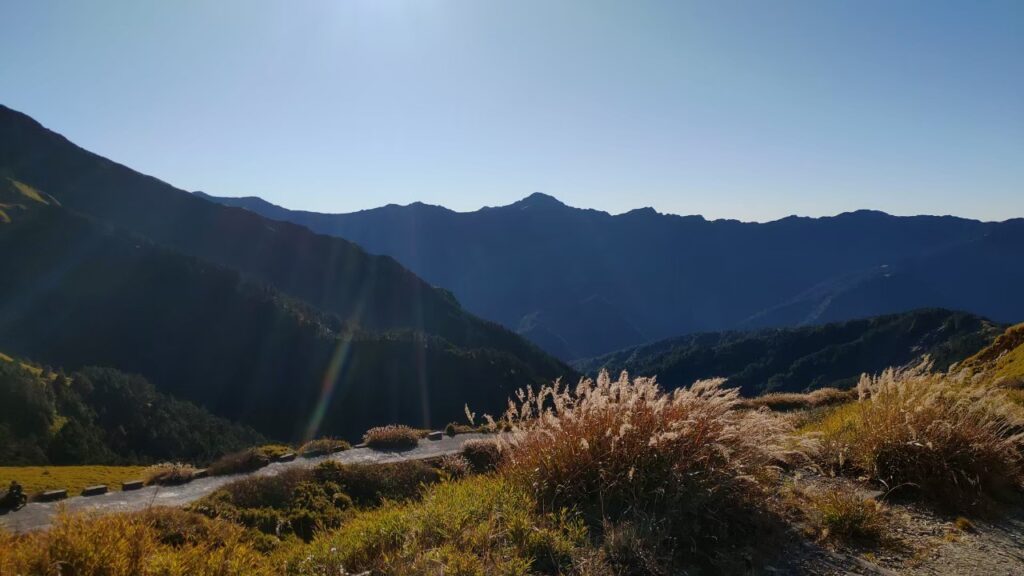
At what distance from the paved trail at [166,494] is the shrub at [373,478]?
114 centimetres

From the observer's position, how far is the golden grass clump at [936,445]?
5.89 metres

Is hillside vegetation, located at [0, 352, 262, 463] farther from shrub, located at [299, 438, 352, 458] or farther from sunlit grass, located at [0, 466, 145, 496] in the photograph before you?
shrub, located at [299, 438, 352, 458]

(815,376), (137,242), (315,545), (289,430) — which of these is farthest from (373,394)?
(815,376)

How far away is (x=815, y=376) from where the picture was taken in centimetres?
15838

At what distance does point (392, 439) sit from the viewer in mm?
15797

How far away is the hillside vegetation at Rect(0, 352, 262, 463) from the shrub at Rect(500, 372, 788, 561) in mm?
48364

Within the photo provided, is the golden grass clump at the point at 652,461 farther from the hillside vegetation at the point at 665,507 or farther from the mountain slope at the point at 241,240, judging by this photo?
the mountain slope at the point at 241,240

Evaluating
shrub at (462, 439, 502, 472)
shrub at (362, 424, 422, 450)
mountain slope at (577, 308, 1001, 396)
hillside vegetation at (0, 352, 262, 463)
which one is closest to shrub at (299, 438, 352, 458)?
shrub at (362, 424, 422, 450)

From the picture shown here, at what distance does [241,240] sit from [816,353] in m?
167

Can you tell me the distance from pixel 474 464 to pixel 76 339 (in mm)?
110076

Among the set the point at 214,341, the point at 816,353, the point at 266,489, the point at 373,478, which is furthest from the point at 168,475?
the point at 816,353

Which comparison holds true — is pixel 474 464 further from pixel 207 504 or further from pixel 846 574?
pixel 846 574

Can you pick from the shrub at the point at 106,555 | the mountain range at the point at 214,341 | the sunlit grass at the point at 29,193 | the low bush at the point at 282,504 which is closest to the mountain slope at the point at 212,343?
the mountain range at the point at 214,341

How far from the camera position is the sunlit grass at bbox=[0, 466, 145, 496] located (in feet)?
36.4
